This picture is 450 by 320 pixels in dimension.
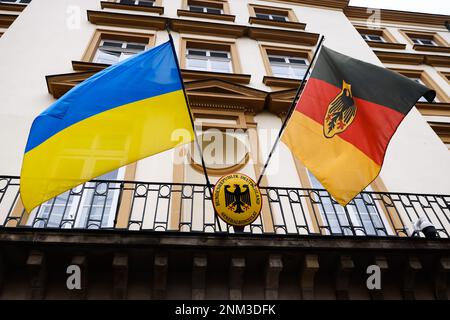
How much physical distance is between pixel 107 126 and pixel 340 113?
11.2 feet

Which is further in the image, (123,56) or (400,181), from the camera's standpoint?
(123,56)

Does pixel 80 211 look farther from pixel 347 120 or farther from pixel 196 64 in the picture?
pixel 196 64

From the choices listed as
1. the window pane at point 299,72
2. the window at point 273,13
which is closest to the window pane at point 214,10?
the window at point 273,13

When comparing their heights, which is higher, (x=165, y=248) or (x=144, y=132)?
(x=144, y=132)

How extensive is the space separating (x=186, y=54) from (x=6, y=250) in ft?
26.8

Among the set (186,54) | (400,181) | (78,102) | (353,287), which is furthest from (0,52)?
(400,181)

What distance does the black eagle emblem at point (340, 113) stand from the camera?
4789mm

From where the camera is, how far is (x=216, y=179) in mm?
7230

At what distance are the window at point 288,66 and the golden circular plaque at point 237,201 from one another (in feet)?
21.3

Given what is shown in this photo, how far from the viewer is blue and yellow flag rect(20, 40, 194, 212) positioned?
13.7 ft

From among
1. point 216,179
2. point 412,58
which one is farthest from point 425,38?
point 216,179
